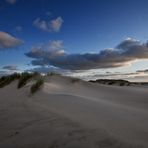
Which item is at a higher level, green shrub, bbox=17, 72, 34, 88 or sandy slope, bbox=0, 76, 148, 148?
green shrub, bbox=17, 72, 34, 88

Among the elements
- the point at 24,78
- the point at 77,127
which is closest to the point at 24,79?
the point at 24,78

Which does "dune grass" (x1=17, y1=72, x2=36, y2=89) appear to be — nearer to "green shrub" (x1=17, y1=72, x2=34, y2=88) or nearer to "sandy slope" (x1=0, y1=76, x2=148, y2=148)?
"green shrub" (x1=17, y1=72, x2=34, y2=88)

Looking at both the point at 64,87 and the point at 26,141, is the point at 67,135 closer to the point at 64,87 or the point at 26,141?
the point at 26,141

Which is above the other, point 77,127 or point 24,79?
point 24,79

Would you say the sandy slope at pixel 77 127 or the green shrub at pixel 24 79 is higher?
the green shrub at pixel 24 79

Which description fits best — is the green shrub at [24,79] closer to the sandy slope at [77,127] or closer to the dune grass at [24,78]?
the dune grass at [24,78]

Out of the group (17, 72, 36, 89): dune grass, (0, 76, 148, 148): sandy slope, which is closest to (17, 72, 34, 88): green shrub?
(17, 72, 36, 89): dune grass

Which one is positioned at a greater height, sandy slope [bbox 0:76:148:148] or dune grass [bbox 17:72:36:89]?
dune grass [bbox 17:72:36:89]

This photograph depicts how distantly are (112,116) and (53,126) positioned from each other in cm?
110

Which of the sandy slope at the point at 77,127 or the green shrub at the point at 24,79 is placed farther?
the green shrub at the point at 24,79

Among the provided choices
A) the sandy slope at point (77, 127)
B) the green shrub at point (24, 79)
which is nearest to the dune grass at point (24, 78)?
the green shrub at point (24, 79)

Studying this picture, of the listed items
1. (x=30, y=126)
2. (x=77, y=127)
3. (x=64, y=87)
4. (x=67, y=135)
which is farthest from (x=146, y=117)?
(x=64, y=87)

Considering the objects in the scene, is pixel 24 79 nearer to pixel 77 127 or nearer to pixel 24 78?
pixel 24 78

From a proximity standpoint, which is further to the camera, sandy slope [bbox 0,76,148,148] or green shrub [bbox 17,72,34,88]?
green shrub [bbox 17,72,34,88]
